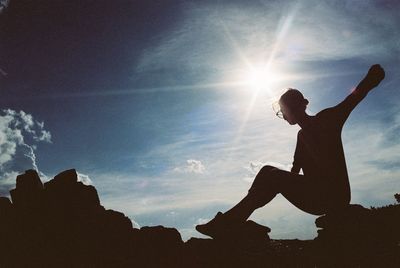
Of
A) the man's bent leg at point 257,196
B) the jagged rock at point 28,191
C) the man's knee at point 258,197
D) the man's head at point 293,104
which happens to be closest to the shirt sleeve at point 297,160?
the man's head at point 293,104

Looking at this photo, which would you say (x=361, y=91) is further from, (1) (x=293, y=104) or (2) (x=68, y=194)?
(2) (x=68, y=194)

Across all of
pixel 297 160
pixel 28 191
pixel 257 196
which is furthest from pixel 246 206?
pixel 28 191

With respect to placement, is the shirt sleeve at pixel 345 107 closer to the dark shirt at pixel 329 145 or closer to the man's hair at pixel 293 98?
the dark shirt at pixel 329 145

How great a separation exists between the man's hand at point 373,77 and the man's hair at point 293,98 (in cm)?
140

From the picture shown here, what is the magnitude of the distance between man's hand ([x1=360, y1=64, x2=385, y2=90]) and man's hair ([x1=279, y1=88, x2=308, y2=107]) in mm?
1400

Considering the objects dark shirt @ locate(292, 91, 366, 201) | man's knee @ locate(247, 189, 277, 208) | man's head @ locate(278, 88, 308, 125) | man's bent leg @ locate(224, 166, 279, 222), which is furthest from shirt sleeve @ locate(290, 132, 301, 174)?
man's knee @ locate(247, 189, 277, 208)

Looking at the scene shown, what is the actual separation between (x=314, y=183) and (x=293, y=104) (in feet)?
6.16

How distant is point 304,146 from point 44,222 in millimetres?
13039

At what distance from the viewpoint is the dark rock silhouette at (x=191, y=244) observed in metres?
6.25

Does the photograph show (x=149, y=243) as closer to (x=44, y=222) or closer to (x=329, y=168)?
(x=329, y=168)

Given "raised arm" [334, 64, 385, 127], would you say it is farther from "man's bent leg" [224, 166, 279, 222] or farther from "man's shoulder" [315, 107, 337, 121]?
"man's bent leg" [224, 166, 279, 222]

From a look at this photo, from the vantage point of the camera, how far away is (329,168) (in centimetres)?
658

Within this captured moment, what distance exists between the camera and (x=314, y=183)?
21.7 ft

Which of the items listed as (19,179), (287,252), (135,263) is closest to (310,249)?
(287,252)
